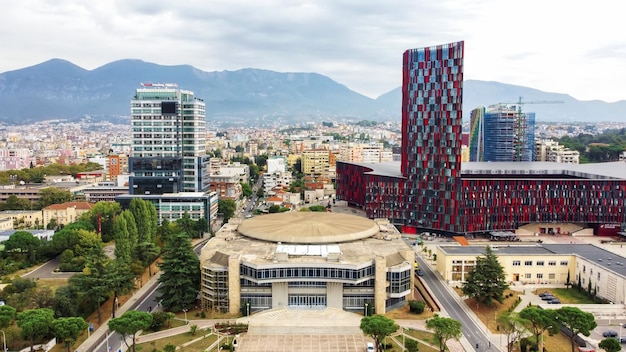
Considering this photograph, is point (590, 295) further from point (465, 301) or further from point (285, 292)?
point (285, 292)

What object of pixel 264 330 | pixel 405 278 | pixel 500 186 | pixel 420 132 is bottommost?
pixel 264 330

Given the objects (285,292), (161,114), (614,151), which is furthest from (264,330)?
(614,151)

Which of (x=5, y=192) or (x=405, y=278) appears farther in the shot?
(x=5, y=192)

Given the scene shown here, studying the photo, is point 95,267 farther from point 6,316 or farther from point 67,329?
point 67,329

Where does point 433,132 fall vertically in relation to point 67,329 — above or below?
above

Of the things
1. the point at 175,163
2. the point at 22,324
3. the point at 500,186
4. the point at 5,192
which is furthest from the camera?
the point at 5,192

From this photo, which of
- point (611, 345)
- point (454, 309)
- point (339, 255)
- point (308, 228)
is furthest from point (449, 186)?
point (611, 345)

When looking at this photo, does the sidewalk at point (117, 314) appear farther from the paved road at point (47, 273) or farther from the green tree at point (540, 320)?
the green tree at point (540, 320)
